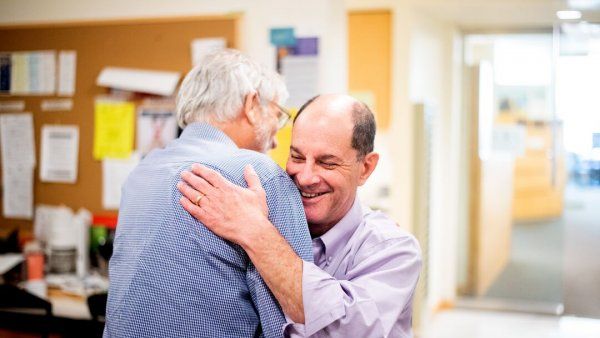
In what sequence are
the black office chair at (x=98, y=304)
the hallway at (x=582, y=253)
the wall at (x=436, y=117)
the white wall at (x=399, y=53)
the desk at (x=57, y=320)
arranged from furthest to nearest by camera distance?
the hallway at (x=582, y=253), the wall at (x=436, y=117), the white wall at (x=399, y=53), the desk at (x=57, y=320), the black office chair at (x=98, y=304)

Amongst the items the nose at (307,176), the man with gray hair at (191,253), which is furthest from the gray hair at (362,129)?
the man with gray hair at (191,253)

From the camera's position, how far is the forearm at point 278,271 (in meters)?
1.27

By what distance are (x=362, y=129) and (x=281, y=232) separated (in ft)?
1.13

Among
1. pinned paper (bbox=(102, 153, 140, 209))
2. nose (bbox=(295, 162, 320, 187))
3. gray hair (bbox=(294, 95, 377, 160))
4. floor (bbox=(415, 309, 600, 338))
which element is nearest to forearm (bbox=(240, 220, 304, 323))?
nose (bbox=(295, 162, 320, 187))

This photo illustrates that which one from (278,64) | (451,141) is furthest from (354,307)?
(451,141)

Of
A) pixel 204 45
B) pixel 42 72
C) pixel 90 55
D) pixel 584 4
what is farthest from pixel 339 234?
pixel 584 4

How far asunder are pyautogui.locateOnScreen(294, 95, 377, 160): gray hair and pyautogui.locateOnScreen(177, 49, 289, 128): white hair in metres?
0.16

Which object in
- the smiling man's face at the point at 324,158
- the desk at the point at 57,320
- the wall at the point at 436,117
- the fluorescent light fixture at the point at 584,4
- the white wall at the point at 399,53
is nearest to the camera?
the smiling man's face at the point at 324,158

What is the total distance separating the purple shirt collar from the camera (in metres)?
1.55

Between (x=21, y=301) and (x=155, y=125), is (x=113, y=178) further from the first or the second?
(x=21, y=301)

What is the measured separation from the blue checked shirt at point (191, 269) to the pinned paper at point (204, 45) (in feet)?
5.44

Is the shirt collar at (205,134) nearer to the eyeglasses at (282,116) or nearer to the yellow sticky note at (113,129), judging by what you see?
the eyeglasses at (282,116)

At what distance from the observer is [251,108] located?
1.56 m

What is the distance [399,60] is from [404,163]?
2.48ft
